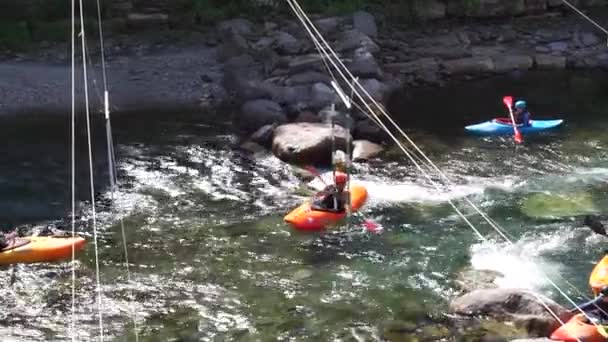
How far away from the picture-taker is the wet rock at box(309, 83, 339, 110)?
19.6m

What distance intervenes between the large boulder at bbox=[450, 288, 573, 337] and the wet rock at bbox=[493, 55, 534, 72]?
40.9 feet

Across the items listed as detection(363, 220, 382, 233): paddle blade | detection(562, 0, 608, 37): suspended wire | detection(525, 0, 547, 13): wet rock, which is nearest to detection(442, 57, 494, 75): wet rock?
detection(525, 0, 547, 13): wet rock

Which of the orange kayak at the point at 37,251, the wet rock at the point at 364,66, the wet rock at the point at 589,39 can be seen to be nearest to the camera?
the orange kayak at the point at 37,251

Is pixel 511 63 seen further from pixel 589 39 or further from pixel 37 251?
pixel 37 251

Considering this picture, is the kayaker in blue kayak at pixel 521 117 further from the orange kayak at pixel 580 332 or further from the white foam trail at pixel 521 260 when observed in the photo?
the orange kayak at pixel 580 332

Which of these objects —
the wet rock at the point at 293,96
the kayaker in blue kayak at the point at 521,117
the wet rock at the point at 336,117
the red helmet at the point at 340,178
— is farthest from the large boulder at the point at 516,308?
the wet rock at the point at 293,96

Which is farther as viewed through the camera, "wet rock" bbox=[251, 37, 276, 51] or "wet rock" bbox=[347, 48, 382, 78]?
"wet rock" bbox=[251, 37, 276, 51]

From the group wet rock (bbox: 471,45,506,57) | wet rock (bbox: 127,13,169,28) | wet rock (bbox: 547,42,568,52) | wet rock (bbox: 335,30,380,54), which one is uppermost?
wet rock (bbox: 127,13,169,28)

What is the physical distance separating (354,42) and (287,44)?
5.31 ft

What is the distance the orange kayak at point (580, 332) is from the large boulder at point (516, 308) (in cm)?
23

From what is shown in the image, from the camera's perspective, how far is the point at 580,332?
10.9m

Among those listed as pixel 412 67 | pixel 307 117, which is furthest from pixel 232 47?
pixel 307 117

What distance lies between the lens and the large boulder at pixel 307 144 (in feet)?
57.5

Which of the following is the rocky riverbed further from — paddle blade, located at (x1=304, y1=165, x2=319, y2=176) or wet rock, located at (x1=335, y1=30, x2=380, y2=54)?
paddle blade, located at (x1=304, y1=165, x2=319, y2=176)
